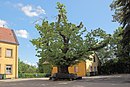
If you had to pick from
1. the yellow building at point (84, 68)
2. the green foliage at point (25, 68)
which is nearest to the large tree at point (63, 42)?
the yellow building at point (84, 68)

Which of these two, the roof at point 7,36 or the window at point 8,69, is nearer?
the window at point 8,69

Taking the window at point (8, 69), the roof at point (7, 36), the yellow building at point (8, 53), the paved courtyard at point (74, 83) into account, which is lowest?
the paved courtyard at point (74, 83)

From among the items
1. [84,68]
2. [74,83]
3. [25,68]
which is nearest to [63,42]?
[74,83]

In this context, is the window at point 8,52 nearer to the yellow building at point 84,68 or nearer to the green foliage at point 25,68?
the yellow building at point 84,68

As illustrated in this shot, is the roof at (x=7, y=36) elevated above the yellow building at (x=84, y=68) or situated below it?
above

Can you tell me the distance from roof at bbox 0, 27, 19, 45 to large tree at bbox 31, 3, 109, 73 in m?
12.3

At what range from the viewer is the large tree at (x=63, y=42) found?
44.1 m

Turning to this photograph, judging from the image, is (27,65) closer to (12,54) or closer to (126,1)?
(12,54)

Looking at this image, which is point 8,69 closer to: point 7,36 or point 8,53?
point 8,53

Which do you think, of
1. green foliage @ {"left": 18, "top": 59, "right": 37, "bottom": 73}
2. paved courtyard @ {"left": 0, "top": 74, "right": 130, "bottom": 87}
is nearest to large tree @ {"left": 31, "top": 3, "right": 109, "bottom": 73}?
paved courtyard @ {"left": 0, "top": 74, "right": 130, "bottom": 87}

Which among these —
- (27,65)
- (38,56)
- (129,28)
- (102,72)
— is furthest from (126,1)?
(27,65)

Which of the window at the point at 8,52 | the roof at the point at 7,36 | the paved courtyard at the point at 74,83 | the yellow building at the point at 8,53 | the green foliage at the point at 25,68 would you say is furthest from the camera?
the green foliage at the point at 25,68

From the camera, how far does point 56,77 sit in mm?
43062

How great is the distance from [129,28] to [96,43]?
50.4 feet
